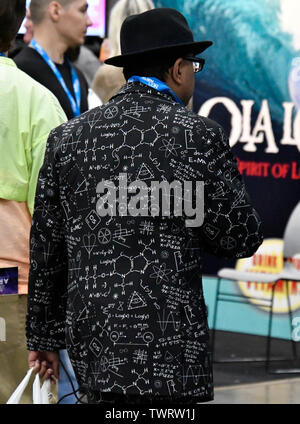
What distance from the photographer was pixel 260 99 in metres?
6.65

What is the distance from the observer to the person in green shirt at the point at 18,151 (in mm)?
3500

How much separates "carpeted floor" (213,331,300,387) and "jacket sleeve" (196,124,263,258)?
12.3ft

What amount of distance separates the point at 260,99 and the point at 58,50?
1.91 metres

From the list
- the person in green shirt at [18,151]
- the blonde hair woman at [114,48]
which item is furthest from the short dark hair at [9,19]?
the blonde hair woman at [114,48]

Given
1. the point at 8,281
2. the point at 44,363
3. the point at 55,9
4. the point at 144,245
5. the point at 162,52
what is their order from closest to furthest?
the point at 144,245
the point at 162,52
the point at 44,363
the point at 8,281
the point at 55,9

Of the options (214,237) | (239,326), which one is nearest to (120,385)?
(214,237)

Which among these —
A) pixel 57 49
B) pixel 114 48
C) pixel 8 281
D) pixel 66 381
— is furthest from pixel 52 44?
pixel 66 381

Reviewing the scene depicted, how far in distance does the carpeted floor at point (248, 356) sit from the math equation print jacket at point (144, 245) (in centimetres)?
373

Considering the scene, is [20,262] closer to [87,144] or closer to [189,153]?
[87,144]

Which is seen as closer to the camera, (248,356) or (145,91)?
(145,91)

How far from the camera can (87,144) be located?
2986mm

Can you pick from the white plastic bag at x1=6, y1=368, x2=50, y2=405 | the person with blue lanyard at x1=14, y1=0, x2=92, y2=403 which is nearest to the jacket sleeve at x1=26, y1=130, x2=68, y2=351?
the white plastic bag at x1=6, y1=368, x2=50, y2=405

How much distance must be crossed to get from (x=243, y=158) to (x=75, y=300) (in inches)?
155

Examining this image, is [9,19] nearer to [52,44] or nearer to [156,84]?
[156,84]
